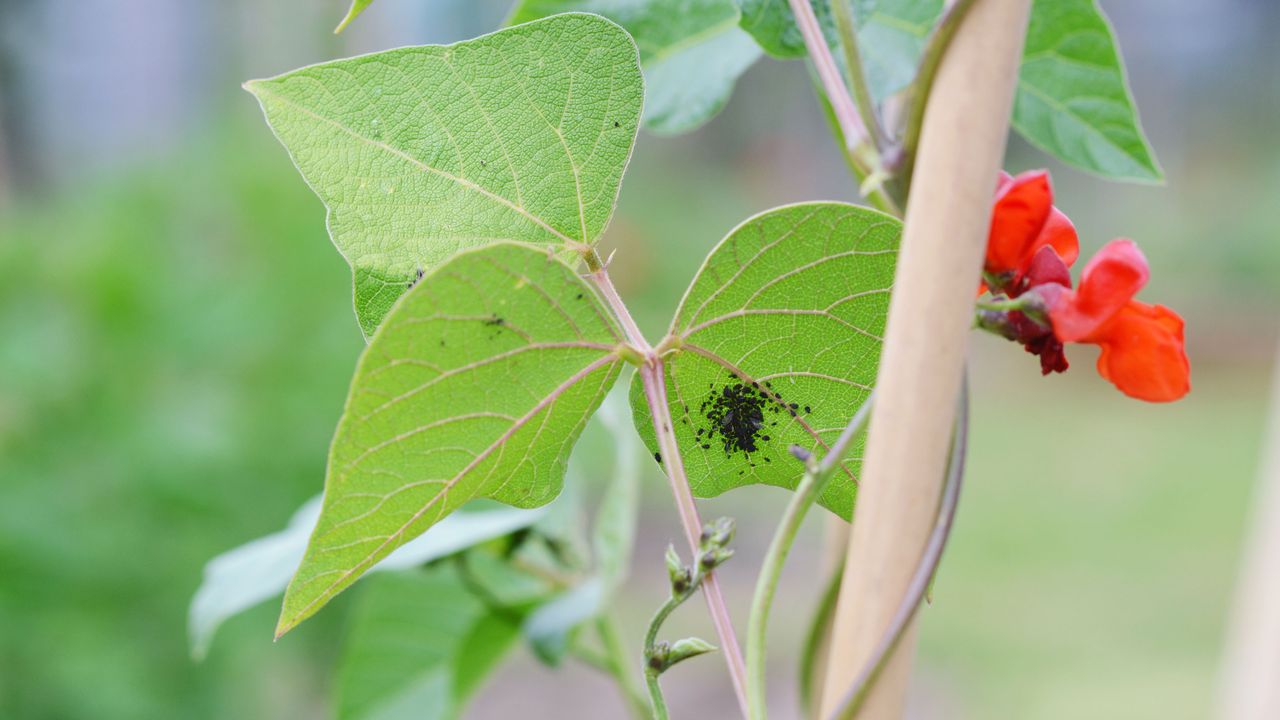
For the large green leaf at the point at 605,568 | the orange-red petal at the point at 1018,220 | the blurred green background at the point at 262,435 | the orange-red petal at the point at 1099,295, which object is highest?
the orange-red petal at the point at 1018,220

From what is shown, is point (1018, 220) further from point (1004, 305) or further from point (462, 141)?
point (462, 141)

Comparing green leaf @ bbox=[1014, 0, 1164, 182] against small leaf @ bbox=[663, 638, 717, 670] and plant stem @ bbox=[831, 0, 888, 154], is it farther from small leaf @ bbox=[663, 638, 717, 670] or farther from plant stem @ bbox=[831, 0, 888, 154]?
small leaf @ bbox=[663, 638, 717, 670]

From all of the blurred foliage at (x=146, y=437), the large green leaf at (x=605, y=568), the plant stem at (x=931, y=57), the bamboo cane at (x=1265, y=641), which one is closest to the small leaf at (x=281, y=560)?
the large green leaf at (x=605, y=568)

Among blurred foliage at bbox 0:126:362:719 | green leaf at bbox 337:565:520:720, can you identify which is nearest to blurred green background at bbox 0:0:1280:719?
blurred foliage at bbox 0:126:362:719

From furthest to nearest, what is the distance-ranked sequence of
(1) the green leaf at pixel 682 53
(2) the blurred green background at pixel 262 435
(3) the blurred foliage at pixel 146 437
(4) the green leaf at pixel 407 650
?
(2) the blurred green background at pixel 262 435 → (3) the blurred foliage at pixel 146 437 → (4) the green leaf at pixel 407 650 → (1) the green leaf at pixel 682 53

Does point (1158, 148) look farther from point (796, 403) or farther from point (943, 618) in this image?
point (796, 403)

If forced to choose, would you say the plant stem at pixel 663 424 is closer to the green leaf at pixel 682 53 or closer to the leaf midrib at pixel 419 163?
the leaf midrib at pixel 419 163
